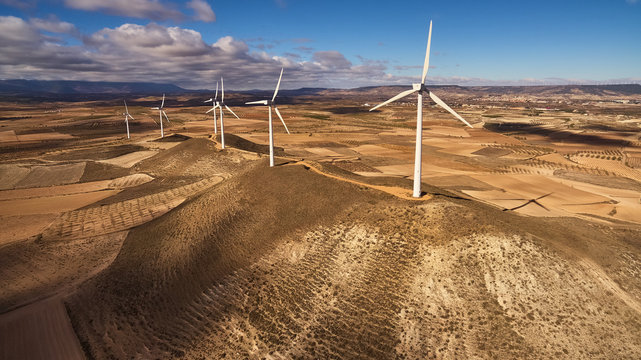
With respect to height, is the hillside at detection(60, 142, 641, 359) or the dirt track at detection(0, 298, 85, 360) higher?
the hillside at detection(60, 142, 641, 359)

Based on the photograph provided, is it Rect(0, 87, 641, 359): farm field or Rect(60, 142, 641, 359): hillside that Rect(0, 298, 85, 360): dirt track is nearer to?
Rect(0, 87, 641, 359): farm field

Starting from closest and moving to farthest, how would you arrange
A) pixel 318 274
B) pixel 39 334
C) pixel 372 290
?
pixel 39 334
pixel 372 290
pixel 318 274

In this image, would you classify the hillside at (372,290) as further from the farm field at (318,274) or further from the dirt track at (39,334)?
the dirt track at (39,334)

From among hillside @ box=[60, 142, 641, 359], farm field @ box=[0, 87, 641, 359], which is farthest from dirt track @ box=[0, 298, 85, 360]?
hillside @ box=[60, 142, 641, 359]

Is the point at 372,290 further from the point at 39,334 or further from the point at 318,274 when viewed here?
the point at 39,334

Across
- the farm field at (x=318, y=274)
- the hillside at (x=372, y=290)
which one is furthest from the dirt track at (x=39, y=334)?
the hillside at (x=372, y=290)

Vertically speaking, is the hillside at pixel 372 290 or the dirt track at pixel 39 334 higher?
the hillside at pixel 372 290

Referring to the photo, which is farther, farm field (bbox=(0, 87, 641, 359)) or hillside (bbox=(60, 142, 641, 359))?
farm field (bbox=(0, 87, 641, 359))

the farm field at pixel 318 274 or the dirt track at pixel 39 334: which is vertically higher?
the farm field at pixel 318 274

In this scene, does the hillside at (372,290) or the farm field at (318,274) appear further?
the farm field at (318,274)

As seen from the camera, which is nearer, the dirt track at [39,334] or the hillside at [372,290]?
the hillside at [372,290]

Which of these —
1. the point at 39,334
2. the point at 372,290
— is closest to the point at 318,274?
the point at 372,290

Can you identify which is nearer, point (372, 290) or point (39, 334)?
point (39, 334)
